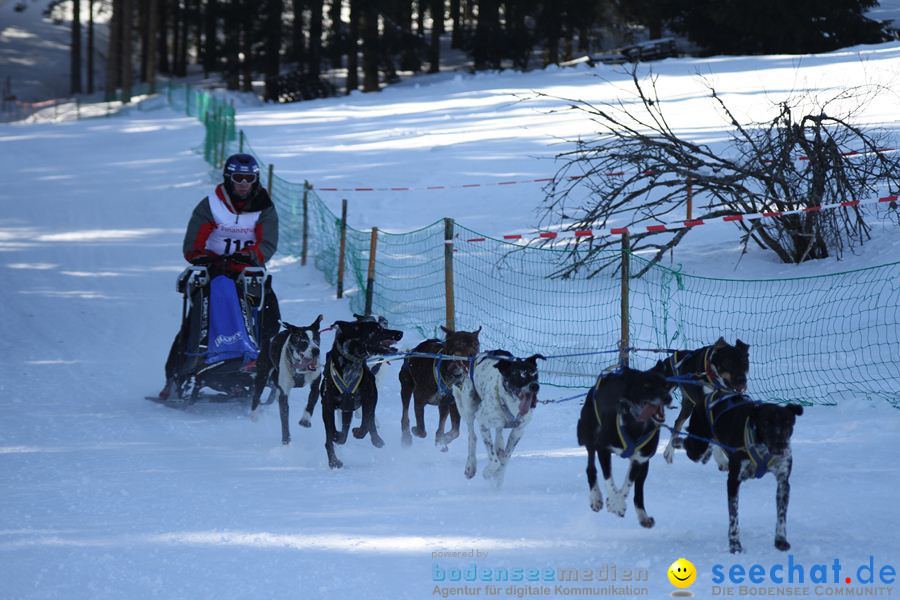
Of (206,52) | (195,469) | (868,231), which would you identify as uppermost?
(206,52)

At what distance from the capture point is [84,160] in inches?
1039

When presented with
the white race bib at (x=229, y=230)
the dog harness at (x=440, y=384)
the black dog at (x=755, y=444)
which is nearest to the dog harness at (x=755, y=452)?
the black dog at (x=755, y=444)

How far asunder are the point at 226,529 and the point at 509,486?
1.76 metres

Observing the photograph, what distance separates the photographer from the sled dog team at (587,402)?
18.0ft

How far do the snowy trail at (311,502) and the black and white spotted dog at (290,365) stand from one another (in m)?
0.25

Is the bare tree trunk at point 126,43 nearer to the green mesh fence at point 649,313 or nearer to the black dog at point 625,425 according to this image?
the green mesh fence at point 649,313

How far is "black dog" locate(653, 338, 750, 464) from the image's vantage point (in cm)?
664

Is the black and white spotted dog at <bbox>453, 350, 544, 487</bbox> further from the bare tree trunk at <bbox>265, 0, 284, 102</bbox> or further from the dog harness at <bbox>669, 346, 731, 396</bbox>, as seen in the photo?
the bare tree trunk at <bbox>265, 0, 284, 102</bbox>

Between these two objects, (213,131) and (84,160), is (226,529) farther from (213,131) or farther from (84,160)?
(84,160)

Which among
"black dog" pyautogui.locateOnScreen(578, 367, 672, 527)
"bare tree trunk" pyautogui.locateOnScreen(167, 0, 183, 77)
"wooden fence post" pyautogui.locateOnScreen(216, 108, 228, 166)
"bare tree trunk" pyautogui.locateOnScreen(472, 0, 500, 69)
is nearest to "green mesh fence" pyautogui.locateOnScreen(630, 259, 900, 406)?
"black dog" pyautogui.locateOnScreen(578, 367, 672, 527)

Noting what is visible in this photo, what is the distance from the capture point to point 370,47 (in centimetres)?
4156

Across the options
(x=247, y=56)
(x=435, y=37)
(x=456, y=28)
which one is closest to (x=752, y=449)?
(x=435, y=37)

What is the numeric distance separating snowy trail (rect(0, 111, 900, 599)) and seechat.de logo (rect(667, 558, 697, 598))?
4 centimetres

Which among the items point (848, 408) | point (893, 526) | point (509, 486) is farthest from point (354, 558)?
point (848, 408)
